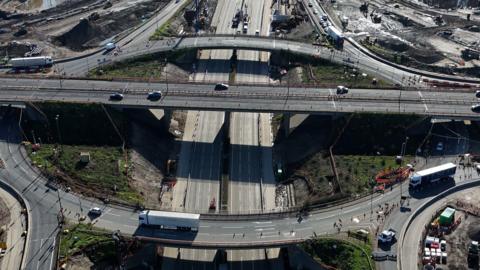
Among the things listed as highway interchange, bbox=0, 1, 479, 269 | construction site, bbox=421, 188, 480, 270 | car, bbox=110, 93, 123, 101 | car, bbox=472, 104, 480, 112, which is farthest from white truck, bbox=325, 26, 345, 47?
construction site, bbox=421, 188, 480, 270

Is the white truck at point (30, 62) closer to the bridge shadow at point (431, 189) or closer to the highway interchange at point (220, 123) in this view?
the highway interchange at point (220, 123)

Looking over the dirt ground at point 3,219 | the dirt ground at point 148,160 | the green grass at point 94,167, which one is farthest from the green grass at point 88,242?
the dirt ground at point 148,160

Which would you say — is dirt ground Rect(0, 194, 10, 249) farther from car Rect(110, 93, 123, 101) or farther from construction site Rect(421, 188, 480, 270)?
construction site Rect(421, 188, 480, 270)

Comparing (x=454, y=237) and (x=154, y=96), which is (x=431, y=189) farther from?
(x=154, y=96)

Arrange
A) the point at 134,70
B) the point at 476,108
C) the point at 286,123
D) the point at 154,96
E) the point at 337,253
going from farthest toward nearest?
the point at 134,70
the point at 286,123
the point at 154,96
the point at 476,108
the point at 337,253

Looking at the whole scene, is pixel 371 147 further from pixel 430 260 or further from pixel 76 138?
pixel 76 138

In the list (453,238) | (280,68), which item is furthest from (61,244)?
(280,68)

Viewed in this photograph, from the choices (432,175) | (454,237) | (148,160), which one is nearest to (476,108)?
(432,175)
